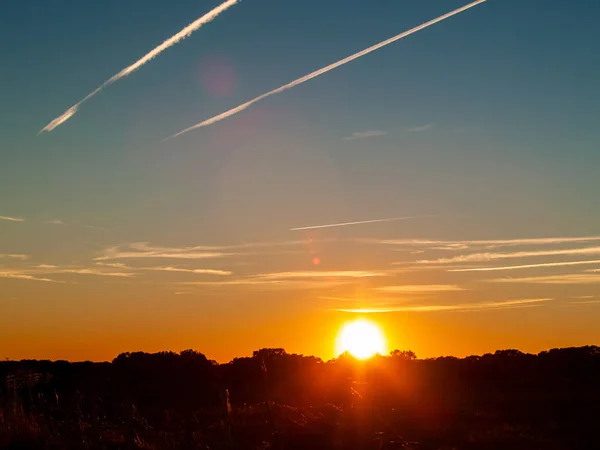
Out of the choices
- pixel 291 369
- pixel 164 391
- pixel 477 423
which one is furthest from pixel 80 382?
pixel 477 423

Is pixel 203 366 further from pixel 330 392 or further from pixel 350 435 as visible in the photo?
pixel 350 435

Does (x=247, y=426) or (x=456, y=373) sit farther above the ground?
(x=456, y=373)

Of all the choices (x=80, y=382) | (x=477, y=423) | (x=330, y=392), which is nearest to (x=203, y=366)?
(x=80, y=382)

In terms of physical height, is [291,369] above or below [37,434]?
above

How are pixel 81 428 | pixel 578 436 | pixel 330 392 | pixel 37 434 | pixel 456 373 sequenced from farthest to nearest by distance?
pixel 456 373 → pixel 330 392 → pixel 578 436 → pixel 81 428 → pixel 37 434

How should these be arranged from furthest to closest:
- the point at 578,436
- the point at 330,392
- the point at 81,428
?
the point at 330,392
the point at 578,436
the point at 81,428

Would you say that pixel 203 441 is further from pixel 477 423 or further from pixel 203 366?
pixel 203 366

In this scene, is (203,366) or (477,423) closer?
(477,423)

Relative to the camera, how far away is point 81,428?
57.5 feet

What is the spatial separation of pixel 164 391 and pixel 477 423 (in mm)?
23395

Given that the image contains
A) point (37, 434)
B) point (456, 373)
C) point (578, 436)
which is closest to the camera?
point (37, 434)

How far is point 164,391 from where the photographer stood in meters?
44.6

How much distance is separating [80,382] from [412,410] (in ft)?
80.0

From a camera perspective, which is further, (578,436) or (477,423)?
(477,423)
